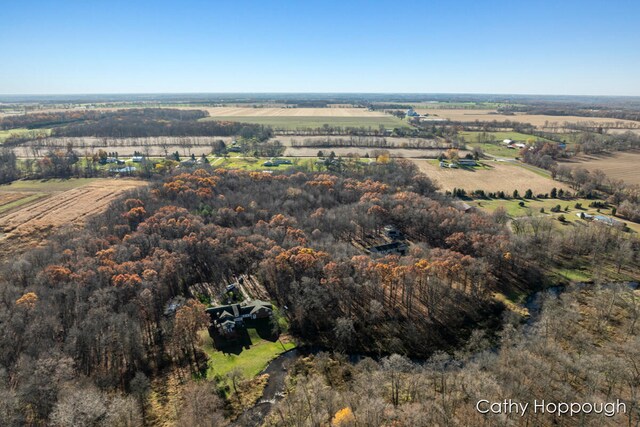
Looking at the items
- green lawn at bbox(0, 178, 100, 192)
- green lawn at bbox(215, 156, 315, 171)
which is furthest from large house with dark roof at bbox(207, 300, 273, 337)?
green lawn at bbox(0, 178, 100, 192)

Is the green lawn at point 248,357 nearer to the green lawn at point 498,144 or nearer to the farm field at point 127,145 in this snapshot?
the farm field at point 127,145

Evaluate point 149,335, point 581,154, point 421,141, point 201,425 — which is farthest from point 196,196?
point 581,154

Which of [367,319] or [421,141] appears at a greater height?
[421,141]

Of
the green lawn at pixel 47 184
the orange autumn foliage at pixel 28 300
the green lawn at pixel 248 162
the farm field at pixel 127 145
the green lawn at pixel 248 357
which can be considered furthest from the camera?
the farm field at pixel 127 145

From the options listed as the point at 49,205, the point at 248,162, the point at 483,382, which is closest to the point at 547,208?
the point at 483,382

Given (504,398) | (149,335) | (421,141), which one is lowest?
(149,335)

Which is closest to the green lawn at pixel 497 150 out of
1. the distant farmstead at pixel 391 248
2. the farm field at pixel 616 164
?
the farm field at pixel 616 164

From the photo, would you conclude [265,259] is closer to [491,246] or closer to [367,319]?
[367,319]
